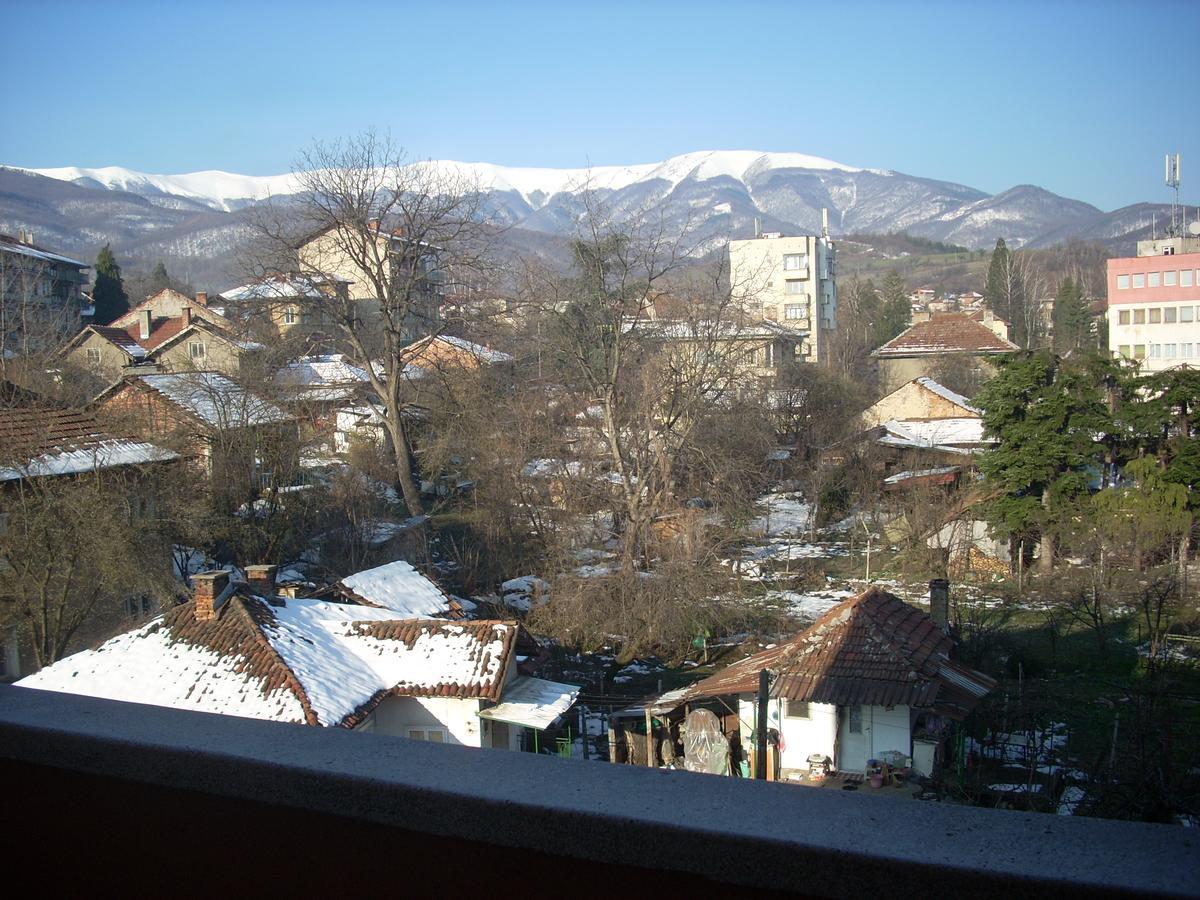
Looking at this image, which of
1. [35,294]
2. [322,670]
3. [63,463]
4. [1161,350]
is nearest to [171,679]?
[322,670]

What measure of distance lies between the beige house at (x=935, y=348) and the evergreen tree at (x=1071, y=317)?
2.35 meters

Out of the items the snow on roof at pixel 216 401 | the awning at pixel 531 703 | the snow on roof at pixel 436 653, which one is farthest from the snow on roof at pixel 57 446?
the awning at pixel 531 703

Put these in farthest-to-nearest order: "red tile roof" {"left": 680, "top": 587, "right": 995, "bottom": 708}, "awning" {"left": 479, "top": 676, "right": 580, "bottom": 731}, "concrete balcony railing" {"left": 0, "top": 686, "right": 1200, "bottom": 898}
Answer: "awning" {"left": 479, "top": 676, "right": 580, "bottom": 731} < "red tile roof" {"left": 680, "top": 587, "right": 995, "bottom": 708} < "concrete balcony railing" {"left": 0, "top": 686, "right": 1200, "bottom": 898}

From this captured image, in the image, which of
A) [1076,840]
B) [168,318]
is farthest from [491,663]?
[168,318]

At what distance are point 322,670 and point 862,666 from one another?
6979mm

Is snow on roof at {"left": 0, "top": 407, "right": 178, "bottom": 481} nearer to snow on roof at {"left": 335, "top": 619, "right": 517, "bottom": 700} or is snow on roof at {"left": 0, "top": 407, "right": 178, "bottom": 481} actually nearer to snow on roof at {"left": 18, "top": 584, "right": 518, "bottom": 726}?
snow on roof at {"left": 18, "top": 584, "right": 518, "bottom": 726}

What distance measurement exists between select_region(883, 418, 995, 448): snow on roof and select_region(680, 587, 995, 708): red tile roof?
1751cm

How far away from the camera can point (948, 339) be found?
45.7 m

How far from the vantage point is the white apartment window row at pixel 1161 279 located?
99.3 feet

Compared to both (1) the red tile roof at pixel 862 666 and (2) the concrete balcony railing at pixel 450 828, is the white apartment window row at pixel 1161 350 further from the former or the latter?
(2) the concrete balcony railing at pixel 450 828

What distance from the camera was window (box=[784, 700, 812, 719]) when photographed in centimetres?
1338

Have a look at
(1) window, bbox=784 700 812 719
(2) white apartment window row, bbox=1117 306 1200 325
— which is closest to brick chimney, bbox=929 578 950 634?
(1) window, bbox=784 700 812 719

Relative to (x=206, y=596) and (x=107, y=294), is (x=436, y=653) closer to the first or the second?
(x=206, y=596)

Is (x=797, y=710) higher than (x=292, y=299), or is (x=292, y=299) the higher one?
(x=292, y=299)
